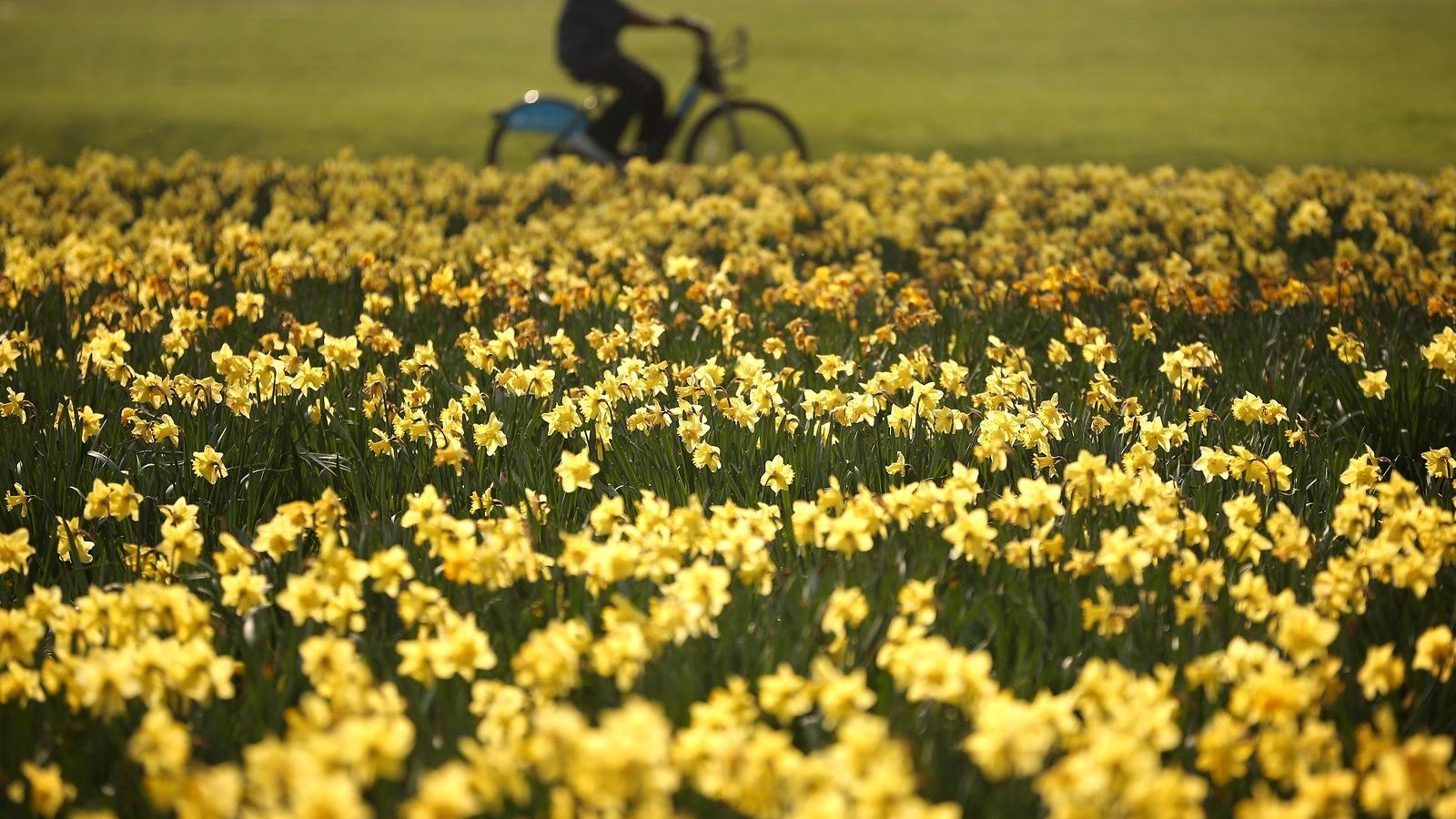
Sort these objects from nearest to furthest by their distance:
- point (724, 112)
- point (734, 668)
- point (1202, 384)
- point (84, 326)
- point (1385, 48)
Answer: point (734, 668), point (1202, 384), point (84, 326), point (724, 112), point (1385, 48)

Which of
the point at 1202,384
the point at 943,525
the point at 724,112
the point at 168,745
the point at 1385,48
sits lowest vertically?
the point at 168,745

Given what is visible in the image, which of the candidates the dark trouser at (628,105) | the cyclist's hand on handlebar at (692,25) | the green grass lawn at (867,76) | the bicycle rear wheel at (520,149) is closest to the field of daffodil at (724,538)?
the cyclist's hand on handlebar at (692,25)

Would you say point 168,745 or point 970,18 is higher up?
point 970,18

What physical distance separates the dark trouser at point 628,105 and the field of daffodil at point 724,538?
431cm

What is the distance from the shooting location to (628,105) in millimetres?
10688

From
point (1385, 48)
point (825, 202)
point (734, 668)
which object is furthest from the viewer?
point (1385, 48)

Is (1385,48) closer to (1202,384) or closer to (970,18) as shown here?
(970,18)

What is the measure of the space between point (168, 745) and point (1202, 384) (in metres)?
3.45

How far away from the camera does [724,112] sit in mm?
10844

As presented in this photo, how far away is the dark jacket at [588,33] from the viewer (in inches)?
403

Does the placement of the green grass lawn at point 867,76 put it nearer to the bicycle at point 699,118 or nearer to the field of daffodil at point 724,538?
the bicycle at point 699,118

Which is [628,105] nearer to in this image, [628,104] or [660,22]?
[628,104]

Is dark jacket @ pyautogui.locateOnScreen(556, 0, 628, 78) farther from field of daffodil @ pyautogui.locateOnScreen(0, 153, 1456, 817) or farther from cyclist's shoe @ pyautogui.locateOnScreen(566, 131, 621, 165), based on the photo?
field of daffodil @ pyautogui.locateOnScreen(0, 153, 1456, 817)

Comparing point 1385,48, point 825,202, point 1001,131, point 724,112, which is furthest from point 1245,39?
point 825,202
